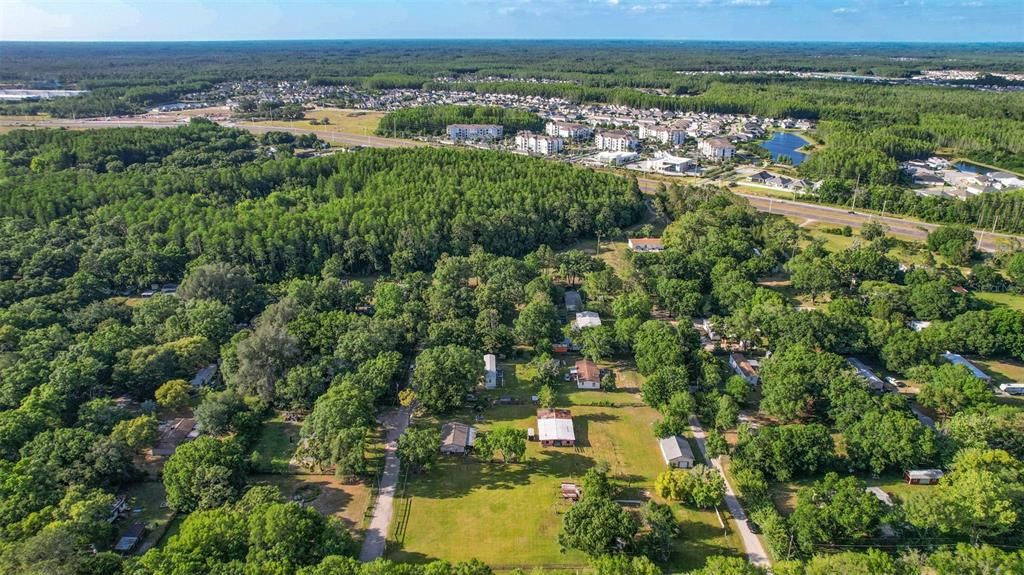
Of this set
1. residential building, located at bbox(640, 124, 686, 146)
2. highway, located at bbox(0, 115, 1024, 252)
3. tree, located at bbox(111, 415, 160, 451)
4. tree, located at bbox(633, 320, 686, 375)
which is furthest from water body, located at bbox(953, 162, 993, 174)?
tree, located at bbox(111, 415, 160, 451)

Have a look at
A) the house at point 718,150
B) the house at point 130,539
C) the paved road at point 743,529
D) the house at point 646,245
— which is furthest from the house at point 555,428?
the house at point 718,150

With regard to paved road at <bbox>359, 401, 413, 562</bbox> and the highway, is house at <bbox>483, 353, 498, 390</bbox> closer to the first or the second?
paved road at <bbox>359, 401, 413, 562</bbox>

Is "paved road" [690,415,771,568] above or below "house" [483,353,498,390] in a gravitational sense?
below

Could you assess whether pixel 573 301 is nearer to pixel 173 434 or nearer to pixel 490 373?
pixel 490 373

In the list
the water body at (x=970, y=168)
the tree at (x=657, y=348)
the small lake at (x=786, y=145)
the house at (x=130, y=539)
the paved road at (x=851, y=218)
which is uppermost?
the small lake at (x=786, y=145)

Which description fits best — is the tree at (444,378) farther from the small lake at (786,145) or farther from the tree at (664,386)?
the small lake at (786,145)

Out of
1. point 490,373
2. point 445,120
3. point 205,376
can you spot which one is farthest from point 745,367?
point 445,120

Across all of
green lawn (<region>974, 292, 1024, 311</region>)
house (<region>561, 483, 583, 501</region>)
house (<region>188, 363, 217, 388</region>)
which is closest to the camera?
house (<region>561, 483, 583, 501</region>)

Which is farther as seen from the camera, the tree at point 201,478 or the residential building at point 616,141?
the residential building at point 616,141
